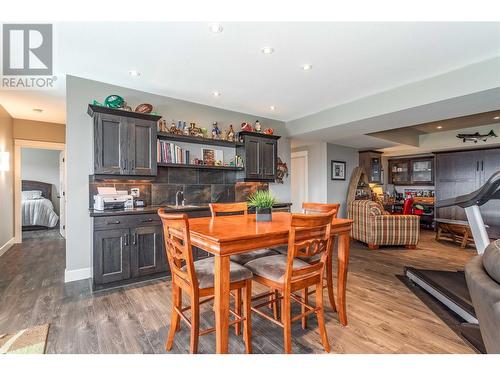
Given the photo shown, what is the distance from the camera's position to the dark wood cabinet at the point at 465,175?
248 inches

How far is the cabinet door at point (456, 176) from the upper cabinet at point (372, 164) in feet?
4.83

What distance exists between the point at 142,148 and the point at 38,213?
5.48 m

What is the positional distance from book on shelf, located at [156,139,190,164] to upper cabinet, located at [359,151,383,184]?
564 centimetres

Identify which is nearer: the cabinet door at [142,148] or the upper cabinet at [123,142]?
the upper cabinet at [123,142]

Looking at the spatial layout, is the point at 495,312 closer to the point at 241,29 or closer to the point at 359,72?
the point at 241,29

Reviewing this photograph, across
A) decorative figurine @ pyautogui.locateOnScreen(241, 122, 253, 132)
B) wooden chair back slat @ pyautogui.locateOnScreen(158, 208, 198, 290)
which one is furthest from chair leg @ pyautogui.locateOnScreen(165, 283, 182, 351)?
decorative figurine @ pyautogui.locateOnScreen(241, 122, 253, 132)

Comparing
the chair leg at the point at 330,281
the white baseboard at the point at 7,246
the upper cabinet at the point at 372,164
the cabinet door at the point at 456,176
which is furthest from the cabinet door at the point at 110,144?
the cabinet door at the point at 456,176

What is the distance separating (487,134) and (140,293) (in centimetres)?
791

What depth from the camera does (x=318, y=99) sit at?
4160 millimetres

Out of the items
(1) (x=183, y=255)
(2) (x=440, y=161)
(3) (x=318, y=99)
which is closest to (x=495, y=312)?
(1) (x=183, y=255)

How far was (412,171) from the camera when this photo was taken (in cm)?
810

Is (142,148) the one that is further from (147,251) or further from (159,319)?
(159,319)

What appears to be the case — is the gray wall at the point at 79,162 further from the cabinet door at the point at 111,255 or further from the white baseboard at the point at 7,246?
the white baseboard at the point at 7,246

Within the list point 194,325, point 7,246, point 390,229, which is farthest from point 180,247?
point 7,246
